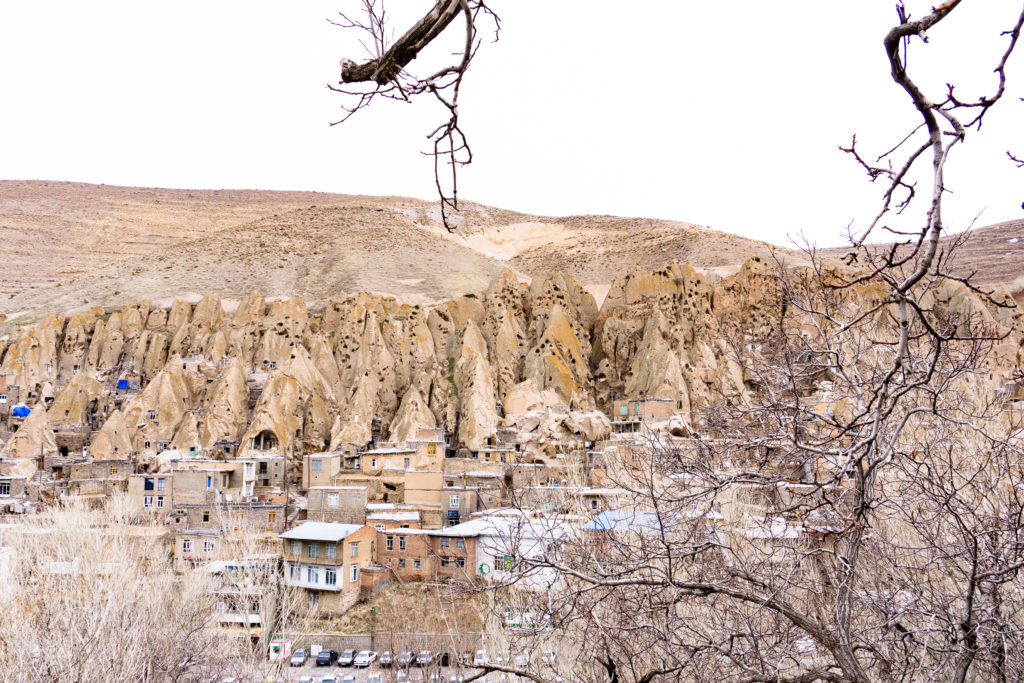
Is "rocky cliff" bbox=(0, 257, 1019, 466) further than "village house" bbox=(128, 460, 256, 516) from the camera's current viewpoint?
Yes

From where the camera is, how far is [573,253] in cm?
8488

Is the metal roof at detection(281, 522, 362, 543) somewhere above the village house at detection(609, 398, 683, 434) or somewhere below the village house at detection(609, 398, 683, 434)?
below

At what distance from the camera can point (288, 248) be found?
7750 cm

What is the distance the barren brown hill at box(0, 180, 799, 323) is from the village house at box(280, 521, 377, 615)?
28.2 meters

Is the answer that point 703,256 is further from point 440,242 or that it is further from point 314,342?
point 314,342

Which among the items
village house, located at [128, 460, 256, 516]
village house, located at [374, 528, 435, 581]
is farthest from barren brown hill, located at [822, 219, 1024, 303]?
village house, located at [128, 460, 256, 516]

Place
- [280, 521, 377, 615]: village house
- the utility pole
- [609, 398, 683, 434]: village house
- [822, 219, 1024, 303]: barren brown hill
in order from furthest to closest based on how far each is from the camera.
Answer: [822, 219, 1024, 303]: barren brown hill < [609, 398, 683, 434]: village house < the utility pole < [280, 521, 377, 615]: village house

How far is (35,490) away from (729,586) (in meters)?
37.2

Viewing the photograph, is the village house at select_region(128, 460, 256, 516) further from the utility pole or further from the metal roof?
the metal roof

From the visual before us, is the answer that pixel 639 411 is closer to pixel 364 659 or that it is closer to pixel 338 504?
pixel 338 504

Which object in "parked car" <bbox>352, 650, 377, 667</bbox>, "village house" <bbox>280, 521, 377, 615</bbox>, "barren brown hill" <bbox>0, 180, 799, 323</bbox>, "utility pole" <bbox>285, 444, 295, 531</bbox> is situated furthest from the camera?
"barren brown hill" <bbox>0, 180, 799, 323</bbox>

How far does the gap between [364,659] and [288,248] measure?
60.0m

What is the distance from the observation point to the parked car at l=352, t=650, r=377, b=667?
22.1 m

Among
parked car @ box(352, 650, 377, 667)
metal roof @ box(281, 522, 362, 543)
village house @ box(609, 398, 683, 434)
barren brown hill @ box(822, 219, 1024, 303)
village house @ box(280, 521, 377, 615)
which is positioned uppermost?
barren brown hill @ box(822, 219, 1024, 303)
